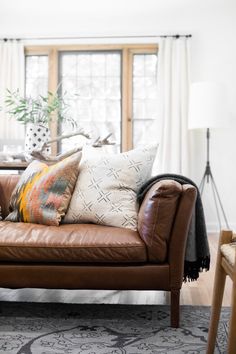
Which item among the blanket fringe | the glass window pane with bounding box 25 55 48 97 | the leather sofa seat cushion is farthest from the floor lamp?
the leather sofa seat cushion

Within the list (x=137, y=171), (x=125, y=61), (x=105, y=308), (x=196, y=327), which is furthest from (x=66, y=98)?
(x=196, y=327)

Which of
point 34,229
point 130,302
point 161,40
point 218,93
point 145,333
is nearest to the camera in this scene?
point 145,333

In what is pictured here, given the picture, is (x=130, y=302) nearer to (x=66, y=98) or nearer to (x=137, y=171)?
(x=137, y=171)

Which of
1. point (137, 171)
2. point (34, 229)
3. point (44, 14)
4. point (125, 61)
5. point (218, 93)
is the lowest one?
point (34, 229)

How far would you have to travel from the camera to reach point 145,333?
6.85 ft

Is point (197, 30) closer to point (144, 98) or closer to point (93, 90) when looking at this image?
point (144, 98)

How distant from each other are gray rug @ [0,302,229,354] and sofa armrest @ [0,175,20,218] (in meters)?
0.63

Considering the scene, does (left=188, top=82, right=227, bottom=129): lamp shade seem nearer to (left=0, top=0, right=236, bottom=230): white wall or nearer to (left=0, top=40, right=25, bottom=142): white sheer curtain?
(left=0, top=0, right=236, bottom=230): white wall

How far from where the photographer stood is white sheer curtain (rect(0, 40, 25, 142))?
5602 mm

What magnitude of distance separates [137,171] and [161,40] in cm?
331

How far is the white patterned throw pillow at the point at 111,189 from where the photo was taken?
2455 mm

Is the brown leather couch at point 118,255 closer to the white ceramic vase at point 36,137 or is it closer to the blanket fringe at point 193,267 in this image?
the blanket fringe at point 193,267

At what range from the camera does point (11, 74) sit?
18.4 ft

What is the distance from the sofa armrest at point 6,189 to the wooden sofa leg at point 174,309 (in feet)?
4.03
